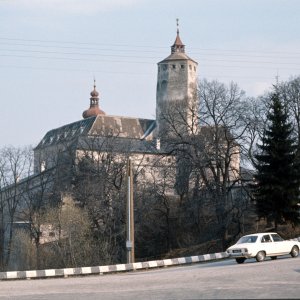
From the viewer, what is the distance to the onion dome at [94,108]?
151 metres

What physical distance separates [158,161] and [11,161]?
24.4 meters

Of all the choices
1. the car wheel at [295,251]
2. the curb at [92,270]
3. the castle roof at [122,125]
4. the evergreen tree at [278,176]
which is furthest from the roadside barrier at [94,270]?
the castle roof at [122,125]

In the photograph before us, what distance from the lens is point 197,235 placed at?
6619cm

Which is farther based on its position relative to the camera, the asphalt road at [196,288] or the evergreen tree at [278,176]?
the evergreen tree at [278,176]

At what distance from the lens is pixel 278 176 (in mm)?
52531

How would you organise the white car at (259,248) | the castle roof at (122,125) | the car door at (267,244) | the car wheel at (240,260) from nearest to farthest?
the white car at (259,248), the car door at (267,244), the car wheel at (240,260), the castle roof at (122,125)

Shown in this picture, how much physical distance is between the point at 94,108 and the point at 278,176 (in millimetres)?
103626

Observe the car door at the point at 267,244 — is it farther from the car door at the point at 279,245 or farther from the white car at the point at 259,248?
the car door at the point at 279,245

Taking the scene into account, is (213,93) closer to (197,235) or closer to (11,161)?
(197,235)

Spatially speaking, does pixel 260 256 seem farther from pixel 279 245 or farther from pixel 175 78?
pixel 175 78

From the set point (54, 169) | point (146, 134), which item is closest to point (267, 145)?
point (54, 169)

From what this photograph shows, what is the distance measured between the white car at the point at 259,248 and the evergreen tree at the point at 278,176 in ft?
50.3

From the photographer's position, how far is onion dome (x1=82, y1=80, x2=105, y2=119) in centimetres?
15138

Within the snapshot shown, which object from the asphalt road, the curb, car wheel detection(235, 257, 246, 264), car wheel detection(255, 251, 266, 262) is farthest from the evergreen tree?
the asphalt road
